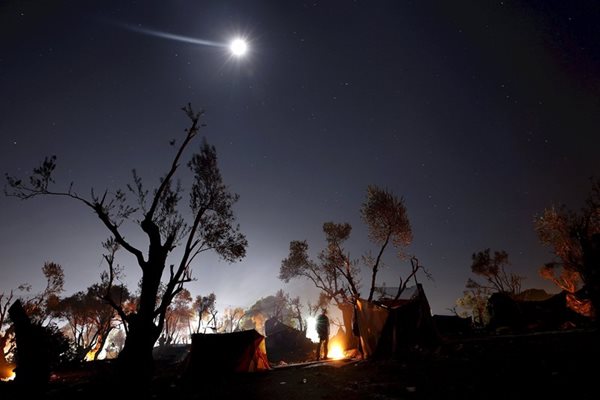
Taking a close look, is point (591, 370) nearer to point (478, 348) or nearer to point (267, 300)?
point (478, 348)

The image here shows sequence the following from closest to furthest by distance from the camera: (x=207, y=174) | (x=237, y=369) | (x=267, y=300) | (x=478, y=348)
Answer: (x=478, y=348)
(x=237, y=369)
(x=207, y=174)
(x=267, y=300)

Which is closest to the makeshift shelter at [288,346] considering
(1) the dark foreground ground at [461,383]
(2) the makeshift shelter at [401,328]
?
(2) the makeshift shelter at [401,328]

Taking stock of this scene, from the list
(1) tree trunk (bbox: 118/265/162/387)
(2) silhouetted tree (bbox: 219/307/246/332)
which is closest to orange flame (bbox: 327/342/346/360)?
(1) tree trunk (bbox: 118/265/162/387)

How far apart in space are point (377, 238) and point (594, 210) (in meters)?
18.6

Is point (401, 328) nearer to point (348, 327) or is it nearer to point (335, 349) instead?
point (348, 327)

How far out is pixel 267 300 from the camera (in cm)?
12556

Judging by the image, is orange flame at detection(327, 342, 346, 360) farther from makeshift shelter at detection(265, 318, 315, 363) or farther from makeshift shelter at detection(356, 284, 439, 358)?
makeshift shelter at detection(356, 284, 439, 358)

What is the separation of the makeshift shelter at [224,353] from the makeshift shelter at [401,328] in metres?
6.60

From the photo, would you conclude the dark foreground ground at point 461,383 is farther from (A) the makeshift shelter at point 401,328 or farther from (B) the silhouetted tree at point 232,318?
(B) the silhouetted tree at point 232,318

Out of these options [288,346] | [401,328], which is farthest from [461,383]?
[288,346]

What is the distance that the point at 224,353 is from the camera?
52.9 feet

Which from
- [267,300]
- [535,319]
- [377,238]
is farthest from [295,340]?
[267,300]

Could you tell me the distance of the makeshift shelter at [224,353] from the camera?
1555 cm

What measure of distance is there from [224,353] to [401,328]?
9711 mm
